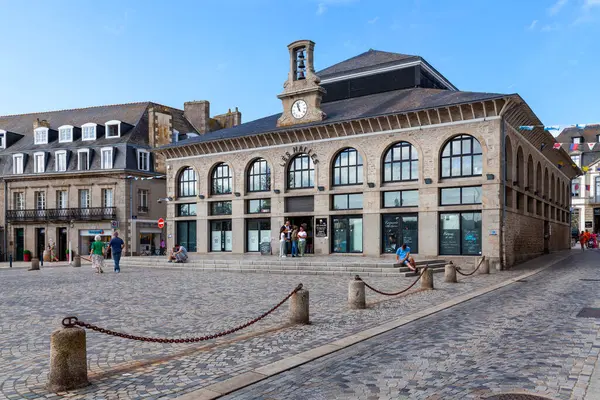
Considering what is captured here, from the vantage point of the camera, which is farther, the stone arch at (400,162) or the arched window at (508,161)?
the stone arch at (400,162)

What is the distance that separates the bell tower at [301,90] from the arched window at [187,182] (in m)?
7.49

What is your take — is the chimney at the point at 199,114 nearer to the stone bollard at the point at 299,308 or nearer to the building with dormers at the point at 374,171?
the building with dormers at the point at 374,171

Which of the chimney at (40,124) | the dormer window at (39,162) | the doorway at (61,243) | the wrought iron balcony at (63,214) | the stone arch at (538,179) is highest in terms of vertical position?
the chimney at (40,124)

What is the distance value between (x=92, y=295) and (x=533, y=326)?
10144 mm

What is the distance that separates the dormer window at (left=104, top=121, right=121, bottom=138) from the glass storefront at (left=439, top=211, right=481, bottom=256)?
90.1 ft

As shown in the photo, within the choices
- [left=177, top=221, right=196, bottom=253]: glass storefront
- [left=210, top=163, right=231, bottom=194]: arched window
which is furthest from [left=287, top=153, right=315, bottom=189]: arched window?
[left=177, top=221, right=196, bottom=253]: glass storefront

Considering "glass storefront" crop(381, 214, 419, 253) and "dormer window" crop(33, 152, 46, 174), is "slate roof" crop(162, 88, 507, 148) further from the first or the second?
"dormer window" crop(33, 152, 46, 174)

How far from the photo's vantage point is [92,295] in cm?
1299

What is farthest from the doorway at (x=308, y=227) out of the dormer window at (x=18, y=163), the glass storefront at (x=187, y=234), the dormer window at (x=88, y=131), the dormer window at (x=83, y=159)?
the dormer window at (x=18, y=163)

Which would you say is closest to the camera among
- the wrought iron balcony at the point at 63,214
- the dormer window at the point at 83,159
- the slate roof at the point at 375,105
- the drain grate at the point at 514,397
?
the drain grate at the point at 514,397

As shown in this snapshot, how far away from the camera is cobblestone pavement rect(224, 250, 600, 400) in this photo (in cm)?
523

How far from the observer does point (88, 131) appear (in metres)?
41.6

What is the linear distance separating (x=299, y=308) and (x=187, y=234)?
1023 inches

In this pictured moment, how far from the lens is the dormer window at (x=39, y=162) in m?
41.1
